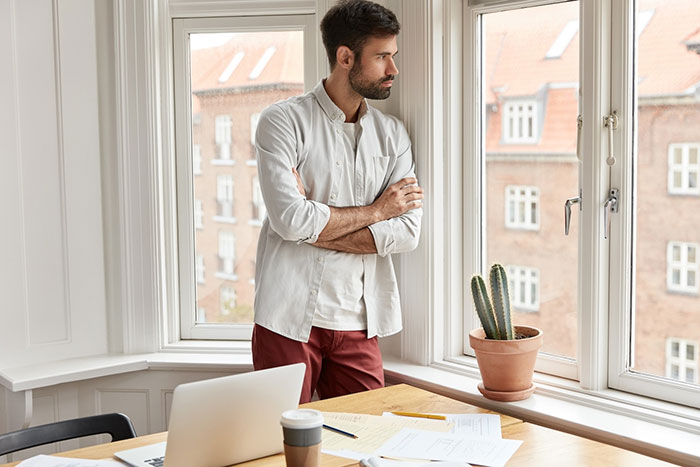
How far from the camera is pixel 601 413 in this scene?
2.46 meters

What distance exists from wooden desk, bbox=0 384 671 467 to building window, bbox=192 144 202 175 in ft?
4.51

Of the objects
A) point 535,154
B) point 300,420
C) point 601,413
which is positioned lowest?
point 601,413

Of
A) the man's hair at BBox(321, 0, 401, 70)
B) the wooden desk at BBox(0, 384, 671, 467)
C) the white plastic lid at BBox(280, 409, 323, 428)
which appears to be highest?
the man's hair at BBox(321, 0, 401, 70)

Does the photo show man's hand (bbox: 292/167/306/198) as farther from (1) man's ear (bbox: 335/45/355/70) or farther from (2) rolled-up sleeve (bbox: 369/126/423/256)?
(1) man's ear (bbox: 335/45/355/70)

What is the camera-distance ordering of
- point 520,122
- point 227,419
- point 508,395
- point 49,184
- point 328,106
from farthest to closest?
1. point 49,184
2. point 520,122
3. point 328,106
4. point 508,395
5. point 227,419

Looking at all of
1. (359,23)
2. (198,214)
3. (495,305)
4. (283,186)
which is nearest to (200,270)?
(198,214)

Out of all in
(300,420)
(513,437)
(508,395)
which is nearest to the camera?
(300,420)

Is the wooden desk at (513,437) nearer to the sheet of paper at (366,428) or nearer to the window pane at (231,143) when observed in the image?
the sheet of paper at (366,428)

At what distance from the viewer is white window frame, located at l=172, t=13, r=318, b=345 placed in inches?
130

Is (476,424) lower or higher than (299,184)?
lower

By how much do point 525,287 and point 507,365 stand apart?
0.49 m

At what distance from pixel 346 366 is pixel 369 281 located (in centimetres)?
31

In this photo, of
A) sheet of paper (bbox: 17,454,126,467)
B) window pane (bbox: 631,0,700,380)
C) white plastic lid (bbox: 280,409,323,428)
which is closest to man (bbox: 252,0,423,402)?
window pane (bbox: 631,0,700,380)

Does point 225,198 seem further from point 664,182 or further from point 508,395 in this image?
point 664,182
